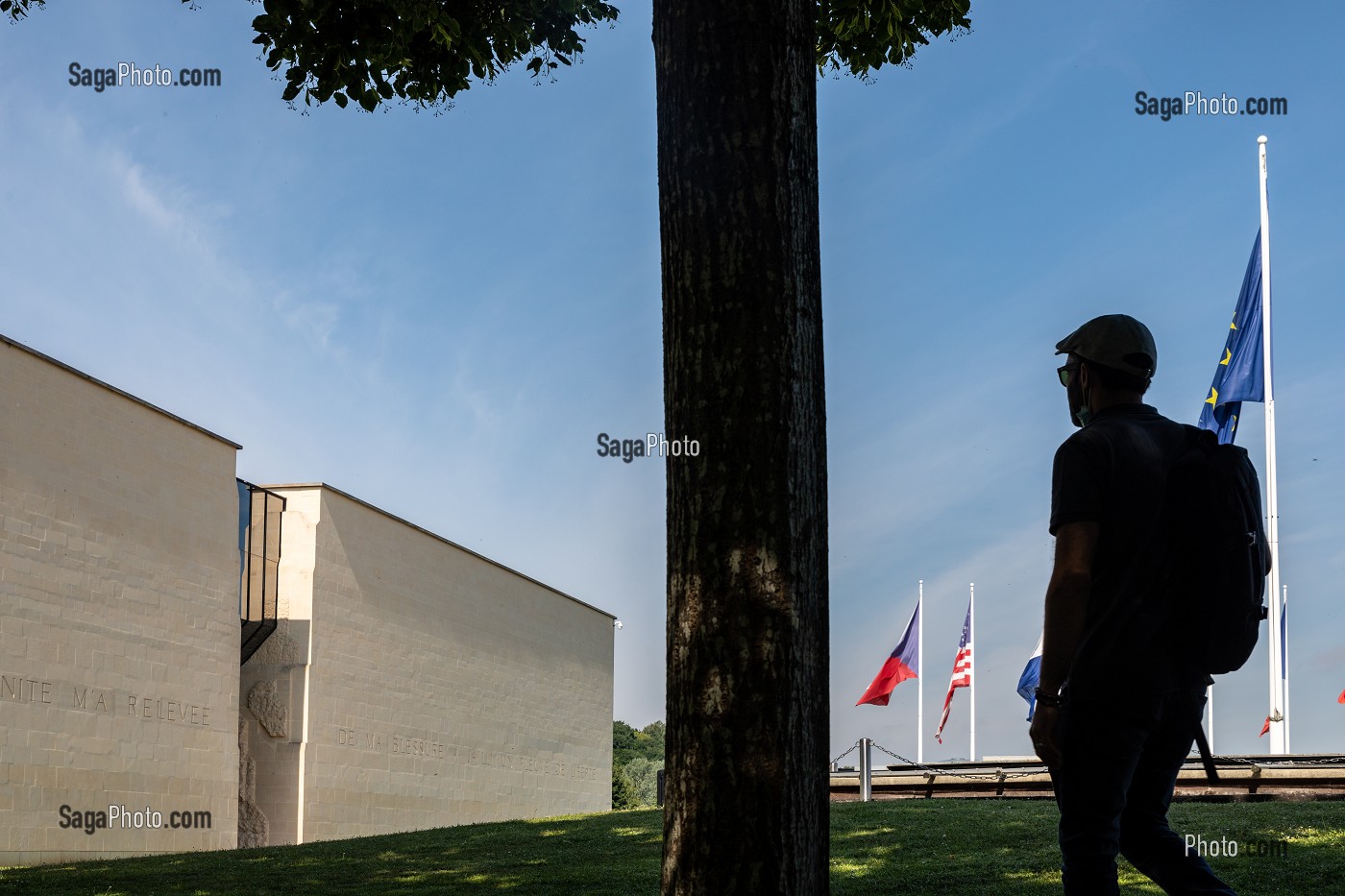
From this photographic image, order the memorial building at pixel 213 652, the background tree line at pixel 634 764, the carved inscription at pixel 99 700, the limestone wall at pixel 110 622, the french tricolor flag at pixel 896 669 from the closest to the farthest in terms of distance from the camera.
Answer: the carved inscription at pixel 99 700 < the limestone wall at pixel 110 622 < the memorial building at pixel 213 652 < the french tricolor flag at pixel 896 669 < the background tree line at pixel 634 764

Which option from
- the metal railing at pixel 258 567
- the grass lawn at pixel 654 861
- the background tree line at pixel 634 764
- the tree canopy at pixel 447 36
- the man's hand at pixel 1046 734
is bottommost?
the background tree line at pixel 634 764

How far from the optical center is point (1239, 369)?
Result: 20.4 metres

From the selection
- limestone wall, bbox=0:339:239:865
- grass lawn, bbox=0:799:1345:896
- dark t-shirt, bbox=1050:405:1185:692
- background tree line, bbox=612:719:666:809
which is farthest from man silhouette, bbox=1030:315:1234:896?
background tree line, bbox=612:719:666:809

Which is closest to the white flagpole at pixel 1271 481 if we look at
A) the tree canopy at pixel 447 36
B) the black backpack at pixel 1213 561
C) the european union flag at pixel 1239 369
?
the european union flag at pixel 1239 369

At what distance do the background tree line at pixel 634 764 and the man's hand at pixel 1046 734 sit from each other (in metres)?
40.1

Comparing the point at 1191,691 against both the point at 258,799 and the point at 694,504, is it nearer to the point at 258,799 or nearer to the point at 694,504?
the point at 694,504

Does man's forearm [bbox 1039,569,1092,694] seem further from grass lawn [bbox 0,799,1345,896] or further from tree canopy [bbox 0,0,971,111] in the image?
tree canopy [bbox 0,0,971,111]

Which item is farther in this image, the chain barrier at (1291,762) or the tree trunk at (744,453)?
the chain barrier at (1291,762)

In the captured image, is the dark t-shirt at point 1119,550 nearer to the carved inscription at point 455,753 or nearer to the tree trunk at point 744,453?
the tree trunk at point 744,453

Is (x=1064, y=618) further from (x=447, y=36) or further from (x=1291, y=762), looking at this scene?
(x=1291, y=762)

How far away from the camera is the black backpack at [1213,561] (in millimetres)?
3209

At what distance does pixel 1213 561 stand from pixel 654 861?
6688mm

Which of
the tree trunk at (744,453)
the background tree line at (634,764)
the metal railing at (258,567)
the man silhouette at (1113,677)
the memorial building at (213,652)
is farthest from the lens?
the background tree line at (634,764)

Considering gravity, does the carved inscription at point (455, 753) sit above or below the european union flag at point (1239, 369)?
below
